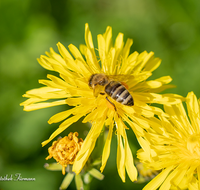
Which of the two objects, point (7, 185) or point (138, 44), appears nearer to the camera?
point (7, 185)

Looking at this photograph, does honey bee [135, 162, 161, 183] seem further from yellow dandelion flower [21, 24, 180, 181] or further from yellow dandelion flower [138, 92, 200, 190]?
yellow dandelion flower [21, 24, 180, 181]

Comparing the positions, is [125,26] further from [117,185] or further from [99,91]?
[117,185]

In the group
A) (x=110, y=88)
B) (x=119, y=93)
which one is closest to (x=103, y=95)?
(x=110, y=88)

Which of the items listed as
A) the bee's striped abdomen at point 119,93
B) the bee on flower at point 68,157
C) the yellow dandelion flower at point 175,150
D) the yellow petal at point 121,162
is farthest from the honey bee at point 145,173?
the bee's striped abdomen at point 119,93

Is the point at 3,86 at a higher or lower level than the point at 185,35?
higher

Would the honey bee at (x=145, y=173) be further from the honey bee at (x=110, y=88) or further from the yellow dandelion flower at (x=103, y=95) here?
the honey bee at (x=110, y=88)

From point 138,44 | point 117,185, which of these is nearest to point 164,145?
point 117,185

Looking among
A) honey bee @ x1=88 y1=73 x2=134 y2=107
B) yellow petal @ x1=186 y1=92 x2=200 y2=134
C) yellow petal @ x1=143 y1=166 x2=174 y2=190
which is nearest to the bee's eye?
honey bee @ x1=88 y1=73 x2=134 y2=107
